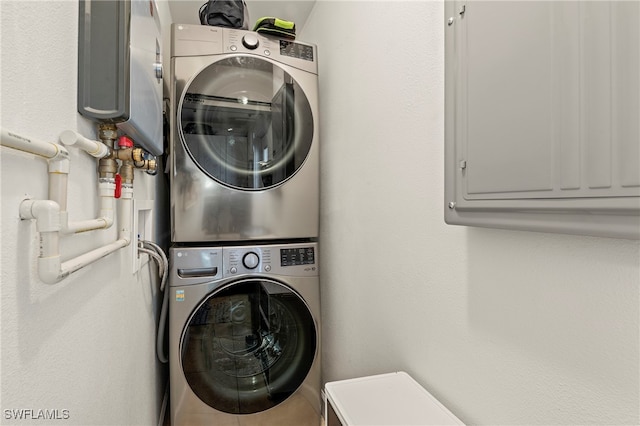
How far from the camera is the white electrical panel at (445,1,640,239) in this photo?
43 centimetres

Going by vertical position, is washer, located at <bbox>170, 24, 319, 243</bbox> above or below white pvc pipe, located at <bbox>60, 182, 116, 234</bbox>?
above

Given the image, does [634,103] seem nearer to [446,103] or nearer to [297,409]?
→ [446,103]

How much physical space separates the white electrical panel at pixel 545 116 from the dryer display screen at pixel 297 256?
3.03 feet

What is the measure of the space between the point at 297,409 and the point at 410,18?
1.71m

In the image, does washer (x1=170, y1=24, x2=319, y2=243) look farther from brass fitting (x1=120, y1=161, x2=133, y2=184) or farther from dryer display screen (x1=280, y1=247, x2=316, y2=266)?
brass fitting (x1=120, y1=161, x2=133, y2=184)

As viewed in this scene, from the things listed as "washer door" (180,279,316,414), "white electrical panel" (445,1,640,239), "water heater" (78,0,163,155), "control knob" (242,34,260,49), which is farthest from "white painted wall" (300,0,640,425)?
"water heater" (78,0,163,155)

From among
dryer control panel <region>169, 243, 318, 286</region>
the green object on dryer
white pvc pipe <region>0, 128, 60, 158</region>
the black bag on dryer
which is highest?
the black bag on dryer

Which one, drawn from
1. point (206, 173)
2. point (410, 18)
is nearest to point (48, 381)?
point (206, 173)

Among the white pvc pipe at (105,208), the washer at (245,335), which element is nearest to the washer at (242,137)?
the washer at (245,335)

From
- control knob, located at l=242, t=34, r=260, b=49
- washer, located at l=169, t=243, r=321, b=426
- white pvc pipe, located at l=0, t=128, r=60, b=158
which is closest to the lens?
white pvc pipe, located at l=0, t=128, r=60, b=158

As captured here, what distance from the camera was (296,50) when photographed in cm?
160

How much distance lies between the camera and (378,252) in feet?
3.97

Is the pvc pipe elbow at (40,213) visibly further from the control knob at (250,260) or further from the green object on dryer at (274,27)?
the green object on dryer at (274,27)

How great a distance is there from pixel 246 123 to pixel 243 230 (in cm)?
52
